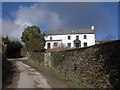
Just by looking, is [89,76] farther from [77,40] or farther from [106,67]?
[77,40]

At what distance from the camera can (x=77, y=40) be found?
80438 millimetres

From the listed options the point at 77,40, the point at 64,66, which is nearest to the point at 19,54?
the point at 77,40

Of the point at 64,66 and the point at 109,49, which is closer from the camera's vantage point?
the point at 109,49

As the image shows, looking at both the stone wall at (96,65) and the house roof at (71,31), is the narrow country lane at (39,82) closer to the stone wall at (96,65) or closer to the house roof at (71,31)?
the stone wall at (96,65)

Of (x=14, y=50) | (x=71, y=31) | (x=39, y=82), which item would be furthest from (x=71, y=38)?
(x=39, y=82)

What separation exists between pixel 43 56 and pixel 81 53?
1922 cm

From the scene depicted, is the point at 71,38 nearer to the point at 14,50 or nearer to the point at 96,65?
the point at 14,50

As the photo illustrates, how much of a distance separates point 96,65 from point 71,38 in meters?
69.8

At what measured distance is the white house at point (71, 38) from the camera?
80312mm

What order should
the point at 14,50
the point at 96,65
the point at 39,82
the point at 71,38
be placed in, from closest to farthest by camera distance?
1. the point at 96,65
2. the point at 39,82
3. the point at 14,50
4. the point at 71,38

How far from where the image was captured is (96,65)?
12.8 m

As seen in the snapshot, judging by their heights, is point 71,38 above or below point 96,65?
above

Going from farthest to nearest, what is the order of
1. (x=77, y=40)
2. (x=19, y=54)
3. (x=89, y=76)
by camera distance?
(x=77, y=40) → (x=19, y=54) → (x=89, y=76)

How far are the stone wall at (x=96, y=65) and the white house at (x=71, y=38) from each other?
196 feet
